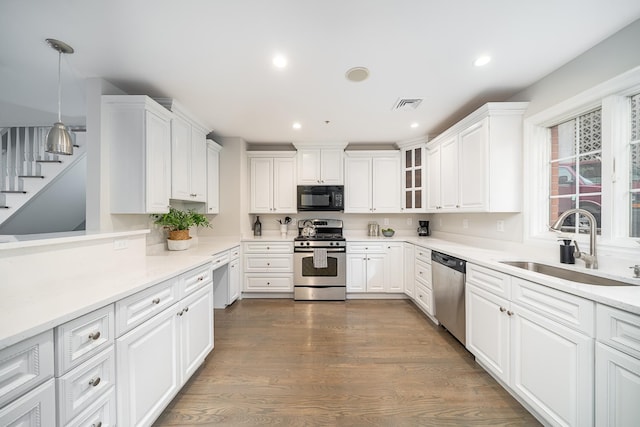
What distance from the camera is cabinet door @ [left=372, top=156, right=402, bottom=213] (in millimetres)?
3949

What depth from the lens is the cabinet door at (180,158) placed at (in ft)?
8.08

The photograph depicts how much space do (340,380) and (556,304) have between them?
1.52m

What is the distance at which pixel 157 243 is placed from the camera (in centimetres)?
266

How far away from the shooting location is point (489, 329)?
1.83m

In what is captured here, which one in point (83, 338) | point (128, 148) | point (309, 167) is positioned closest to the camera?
point (83, 338)

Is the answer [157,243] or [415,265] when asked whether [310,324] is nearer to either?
[415,265]

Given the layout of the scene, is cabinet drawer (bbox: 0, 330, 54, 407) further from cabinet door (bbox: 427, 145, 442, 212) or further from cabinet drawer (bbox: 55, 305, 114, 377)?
cabinet door (bbox: 427, 145, 442, 212)

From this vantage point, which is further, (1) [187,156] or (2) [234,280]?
(2) [234,280]

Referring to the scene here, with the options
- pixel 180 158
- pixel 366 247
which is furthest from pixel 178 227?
pixel 366 247

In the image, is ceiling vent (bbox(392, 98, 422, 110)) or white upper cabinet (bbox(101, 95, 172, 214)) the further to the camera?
ceiling vent (bbox(392, 98, 422, 110))

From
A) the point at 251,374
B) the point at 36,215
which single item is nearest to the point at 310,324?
the point at 251,374

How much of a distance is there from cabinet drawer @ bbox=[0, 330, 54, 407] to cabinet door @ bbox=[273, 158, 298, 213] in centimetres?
313

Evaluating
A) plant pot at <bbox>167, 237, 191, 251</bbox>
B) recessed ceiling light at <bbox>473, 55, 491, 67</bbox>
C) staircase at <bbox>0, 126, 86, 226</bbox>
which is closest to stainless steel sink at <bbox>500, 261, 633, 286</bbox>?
recessed ceiling light at <bbox>473, 55, 491, 67</bbox>

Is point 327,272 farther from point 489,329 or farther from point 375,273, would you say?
point 489,329
